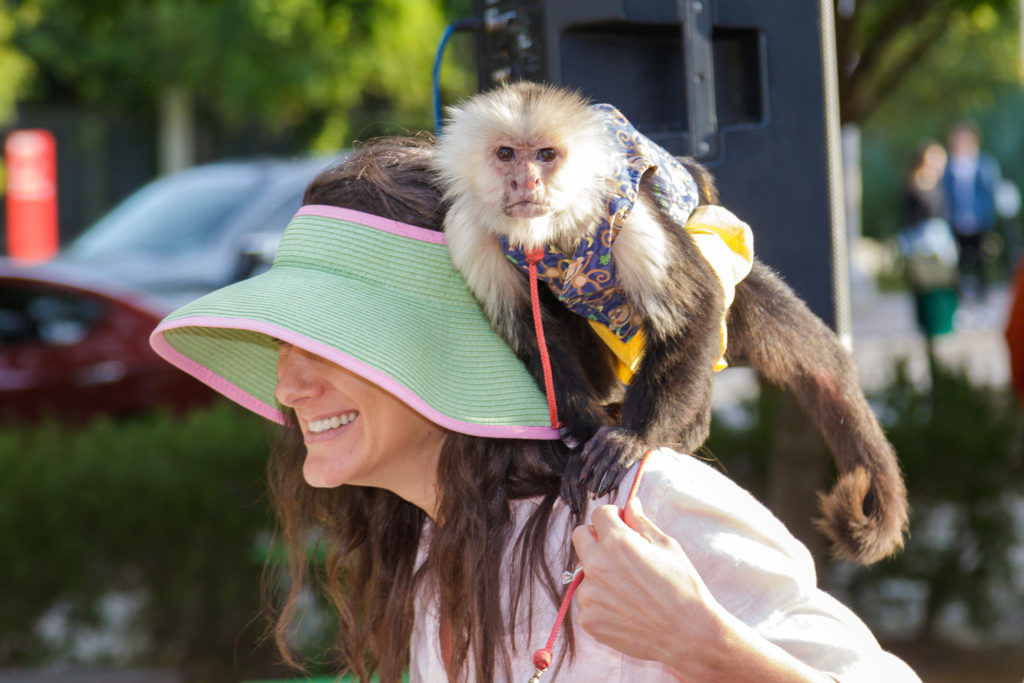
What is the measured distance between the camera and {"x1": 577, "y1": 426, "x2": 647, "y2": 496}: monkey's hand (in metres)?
1.46

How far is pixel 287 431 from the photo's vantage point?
6.73 feet

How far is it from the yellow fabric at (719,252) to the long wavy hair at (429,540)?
227 millimetres

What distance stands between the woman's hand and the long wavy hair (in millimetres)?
203

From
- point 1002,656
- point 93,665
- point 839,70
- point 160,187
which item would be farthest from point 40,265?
point 1002,656

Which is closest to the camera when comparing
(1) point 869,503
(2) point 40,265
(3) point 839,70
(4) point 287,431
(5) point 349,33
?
(1) point 869,503

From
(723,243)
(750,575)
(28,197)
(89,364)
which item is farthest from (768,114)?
(28,197)

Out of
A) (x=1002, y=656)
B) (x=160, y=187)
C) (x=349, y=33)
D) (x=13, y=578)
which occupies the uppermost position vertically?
(x=349, y=33)

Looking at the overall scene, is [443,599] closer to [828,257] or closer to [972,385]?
[828,257]

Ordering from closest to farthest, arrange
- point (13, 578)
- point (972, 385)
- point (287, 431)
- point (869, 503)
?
point (869, 503)
point (287, 431)
point (13, 578)
point (972, 385)

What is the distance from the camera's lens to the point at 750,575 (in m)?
1.31

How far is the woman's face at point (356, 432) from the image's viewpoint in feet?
5.49

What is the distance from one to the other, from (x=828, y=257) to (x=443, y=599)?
94cm

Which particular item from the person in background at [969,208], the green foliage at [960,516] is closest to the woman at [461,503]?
the green foliage at [960,516]

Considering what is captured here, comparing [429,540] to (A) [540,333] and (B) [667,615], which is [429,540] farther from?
(B) [667,615]
